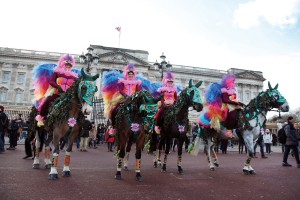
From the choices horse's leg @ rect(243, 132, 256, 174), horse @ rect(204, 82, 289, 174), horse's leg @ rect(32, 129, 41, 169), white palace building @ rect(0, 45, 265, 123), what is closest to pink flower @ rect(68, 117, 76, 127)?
horse's leg @ rect(32, 129, 41, 169)

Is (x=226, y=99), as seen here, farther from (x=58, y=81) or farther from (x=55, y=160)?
(x=55, y=160)

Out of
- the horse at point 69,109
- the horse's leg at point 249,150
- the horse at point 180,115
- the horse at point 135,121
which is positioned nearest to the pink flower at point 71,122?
the horse at point 69,109

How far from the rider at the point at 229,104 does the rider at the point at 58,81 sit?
4.99m

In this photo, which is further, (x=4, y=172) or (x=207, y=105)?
(x=207, y=105)

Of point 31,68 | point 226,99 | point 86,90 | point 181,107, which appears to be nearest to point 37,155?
point 86,90

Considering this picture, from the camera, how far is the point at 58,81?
22.9 feet

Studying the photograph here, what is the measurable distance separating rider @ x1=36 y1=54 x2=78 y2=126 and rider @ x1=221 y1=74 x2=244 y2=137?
4.99 meters

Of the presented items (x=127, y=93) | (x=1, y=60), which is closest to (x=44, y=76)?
(x=127, y=93)

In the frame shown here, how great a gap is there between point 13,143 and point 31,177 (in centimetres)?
939

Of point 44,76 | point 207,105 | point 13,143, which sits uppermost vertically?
point 44,76

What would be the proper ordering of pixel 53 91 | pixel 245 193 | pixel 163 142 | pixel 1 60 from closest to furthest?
1. pixel 245 193
2. pixel 53 91
3. pixel 163 142
4. pixel 1 60

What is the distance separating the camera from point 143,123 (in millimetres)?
5879

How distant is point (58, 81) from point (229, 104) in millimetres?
5597

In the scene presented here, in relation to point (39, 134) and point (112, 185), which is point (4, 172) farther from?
point (112, 185)
